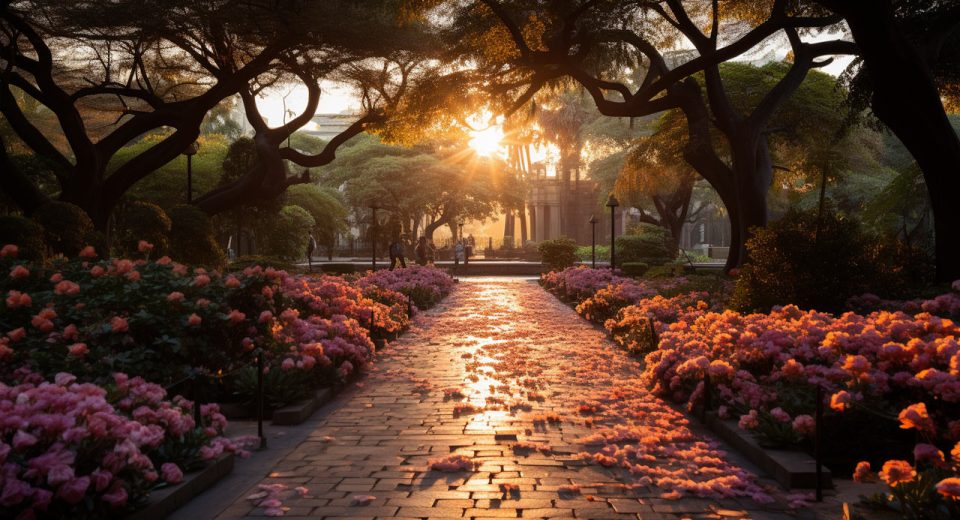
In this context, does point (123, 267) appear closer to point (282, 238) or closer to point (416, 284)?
point (416, 284)

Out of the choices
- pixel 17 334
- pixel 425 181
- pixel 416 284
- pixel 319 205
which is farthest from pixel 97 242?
pixel 425 181

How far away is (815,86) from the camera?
28031 millimetres

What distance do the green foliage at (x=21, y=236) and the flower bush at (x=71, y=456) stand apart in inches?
482

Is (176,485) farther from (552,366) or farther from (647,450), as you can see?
(552,366)

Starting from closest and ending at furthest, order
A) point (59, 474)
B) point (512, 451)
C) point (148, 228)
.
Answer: point (59, 474)
point (512, 451)
point (148, 228)

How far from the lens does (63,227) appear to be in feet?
62.5

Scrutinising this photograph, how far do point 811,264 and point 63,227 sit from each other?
17.0 metres

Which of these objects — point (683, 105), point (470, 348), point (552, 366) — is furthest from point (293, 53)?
point (552, 366)

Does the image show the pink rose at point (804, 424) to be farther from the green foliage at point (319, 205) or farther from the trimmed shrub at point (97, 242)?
the green foliage at point (319, 205)

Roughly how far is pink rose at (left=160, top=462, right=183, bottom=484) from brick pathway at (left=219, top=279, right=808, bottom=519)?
16.2 inches

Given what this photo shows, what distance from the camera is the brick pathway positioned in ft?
17.2

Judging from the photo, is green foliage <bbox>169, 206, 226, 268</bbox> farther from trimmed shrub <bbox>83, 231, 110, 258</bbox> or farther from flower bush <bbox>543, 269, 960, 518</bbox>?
flower bush <bbox>543, 269, 960, 518</bbox>

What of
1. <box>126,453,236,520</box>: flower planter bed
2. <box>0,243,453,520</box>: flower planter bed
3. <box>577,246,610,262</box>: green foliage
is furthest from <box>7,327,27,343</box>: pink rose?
<box>577,246,610,262</box>: green foliage

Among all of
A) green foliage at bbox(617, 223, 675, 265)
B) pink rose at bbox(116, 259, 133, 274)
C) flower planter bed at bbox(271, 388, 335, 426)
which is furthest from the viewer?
green foliage at bbox(617, 223, 675, 265)
